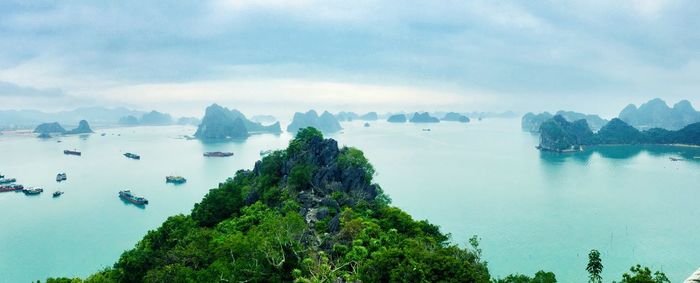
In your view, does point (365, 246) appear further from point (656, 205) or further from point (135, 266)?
point (656, 205)

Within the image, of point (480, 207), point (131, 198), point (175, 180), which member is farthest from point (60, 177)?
point (480, 207)

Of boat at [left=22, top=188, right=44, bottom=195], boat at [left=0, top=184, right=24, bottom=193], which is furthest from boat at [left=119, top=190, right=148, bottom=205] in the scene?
boat at [left=0, top=184, right=24, bottom=193]

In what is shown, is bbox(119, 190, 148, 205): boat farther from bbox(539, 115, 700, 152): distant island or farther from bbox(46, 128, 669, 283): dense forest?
bbox(539, 115, 700, 152): distant island

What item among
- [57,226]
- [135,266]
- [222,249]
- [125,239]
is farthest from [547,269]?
[57,226]

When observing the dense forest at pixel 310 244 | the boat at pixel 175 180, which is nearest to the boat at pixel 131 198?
the boat at pixel 175 180

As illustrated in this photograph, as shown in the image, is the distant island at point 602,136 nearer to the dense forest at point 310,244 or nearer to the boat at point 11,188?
the dense forest at point 310,244

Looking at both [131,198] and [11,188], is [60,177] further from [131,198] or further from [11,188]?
[131,198]
